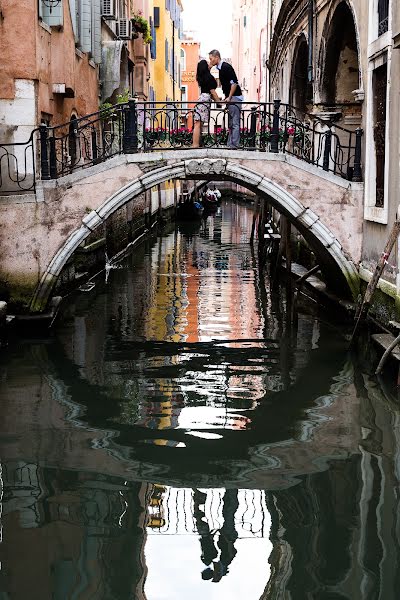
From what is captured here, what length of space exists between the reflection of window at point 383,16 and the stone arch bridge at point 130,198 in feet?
5.21

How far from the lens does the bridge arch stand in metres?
10.3

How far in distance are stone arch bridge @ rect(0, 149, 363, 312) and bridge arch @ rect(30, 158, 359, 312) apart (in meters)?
0.01

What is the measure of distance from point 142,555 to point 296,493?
1200 millimetres

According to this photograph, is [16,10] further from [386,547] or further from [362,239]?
[386,547]

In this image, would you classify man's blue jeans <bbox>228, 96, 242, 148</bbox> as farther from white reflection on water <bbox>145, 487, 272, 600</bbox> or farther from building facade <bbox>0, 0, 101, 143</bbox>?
white reflection on water <bbox>145, 487, 272, 600</bbox>

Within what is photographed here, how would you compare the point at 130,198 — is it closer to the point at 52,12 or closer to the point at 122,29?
the point at 52,12

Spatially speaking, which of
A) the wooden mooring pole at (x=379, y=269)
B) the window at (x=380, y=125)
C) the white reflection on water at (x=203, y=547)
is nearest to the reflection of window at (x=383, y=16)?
the window at (x=380, y=125)

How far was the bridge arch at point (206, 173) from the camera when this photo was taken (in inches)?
405

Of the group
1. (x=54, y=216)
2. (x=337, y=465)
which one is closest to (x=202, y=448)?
(x=337, y=465)

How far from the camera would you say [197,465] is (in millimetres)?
6129

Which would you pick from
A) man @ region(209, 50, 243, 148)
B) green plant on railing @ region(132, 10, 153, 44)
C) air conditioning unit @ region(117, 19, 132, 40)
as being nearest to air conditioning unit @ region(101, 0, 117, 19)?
air conditioning unit @ region(117, 19, 132, 40)

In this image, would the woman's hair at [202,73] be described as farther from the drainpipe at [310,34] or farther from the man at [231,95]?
the drainpipe at [310,34]

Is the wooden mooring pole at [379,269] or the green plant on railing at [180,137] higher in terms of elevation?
the green plant on railing at [180,137]

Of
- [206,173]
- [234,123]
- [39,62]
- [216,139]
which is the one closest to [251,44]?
[39,62]
